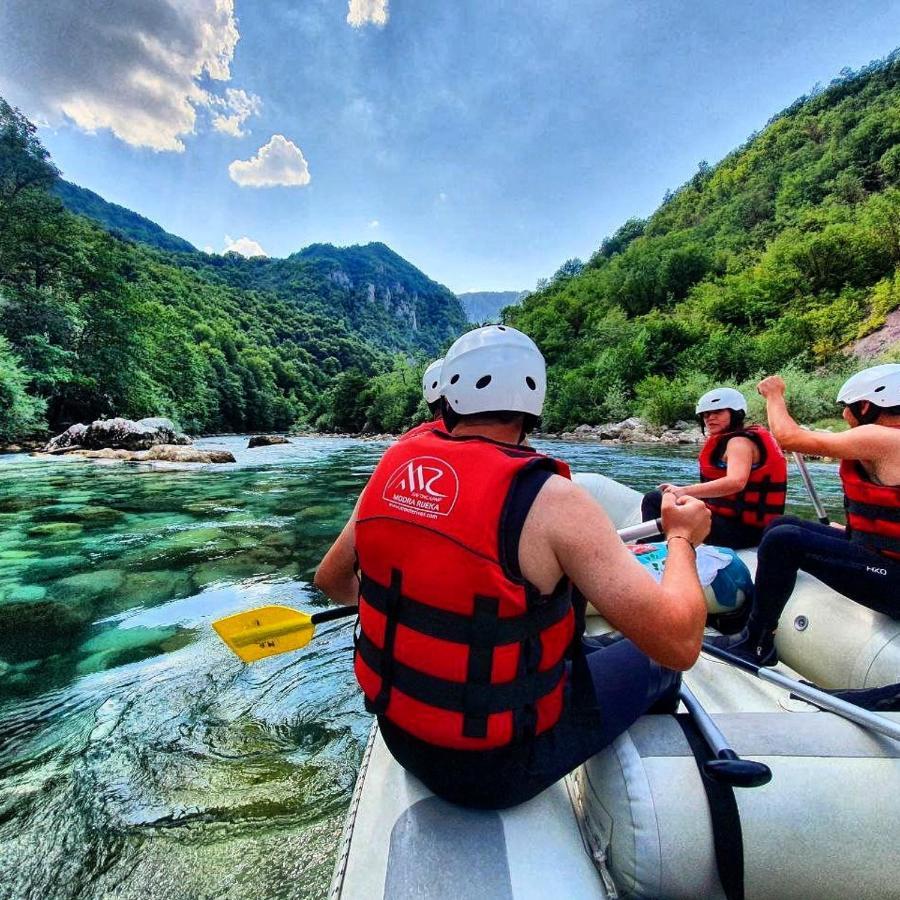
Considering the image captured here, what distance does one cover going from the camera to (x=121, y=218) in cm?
16025

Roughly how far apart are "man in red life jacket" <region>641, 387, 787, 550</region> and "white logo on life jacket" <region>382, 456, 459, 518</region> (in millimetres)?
3161

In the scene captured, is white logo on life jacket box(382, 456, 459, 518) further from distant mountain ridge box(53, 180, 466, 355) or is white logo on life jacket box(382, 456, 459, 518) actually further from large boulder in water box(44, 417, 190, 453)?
distant mountain ridge box(53, 180, 466, 355)

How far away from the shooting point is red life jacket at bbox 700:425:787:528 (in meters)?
4.01

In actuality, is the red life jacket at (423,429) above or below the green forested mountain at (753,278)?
below

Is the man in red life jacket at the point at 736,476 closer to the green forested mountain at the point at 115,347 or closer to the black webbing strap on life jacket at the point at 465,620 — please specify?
the black webbing strap on life jacket at the point at 465,620

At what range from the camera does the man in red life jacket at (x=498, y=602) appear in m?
1.21

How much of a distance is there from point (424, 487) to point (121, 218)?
206 m

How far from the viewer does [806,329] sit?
103 ft

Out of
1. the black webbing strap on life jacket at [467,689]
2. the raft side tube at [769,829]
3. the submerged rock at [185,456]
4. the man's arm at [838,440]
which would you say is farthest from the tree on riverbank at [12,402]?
the raft side tube at [769,829]

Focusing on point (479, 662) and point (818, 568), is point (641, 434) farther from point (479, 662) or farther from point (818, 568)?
point (479, 662)

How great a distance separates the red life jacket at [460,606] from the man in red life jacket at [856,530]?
2.14m

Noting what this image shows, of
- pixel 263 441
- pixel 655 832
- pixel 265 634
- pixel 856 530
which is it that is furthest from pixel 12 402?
pixel 856 530

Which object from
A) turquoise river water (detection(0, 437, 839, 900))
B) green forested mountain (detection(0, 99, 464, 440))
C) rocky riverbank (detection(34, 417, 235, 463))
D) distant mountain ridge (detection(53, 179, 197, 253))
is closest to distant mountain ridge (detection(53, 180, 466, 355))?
distant mountain ridge (detection(53, 179, 197, 253))

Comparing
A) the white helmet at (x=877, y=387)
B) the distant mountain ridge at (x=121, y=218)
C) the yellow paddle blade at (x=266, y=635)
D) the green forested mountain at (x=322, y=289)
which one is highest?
the distant mountain ridge at (x=121, y=218)
